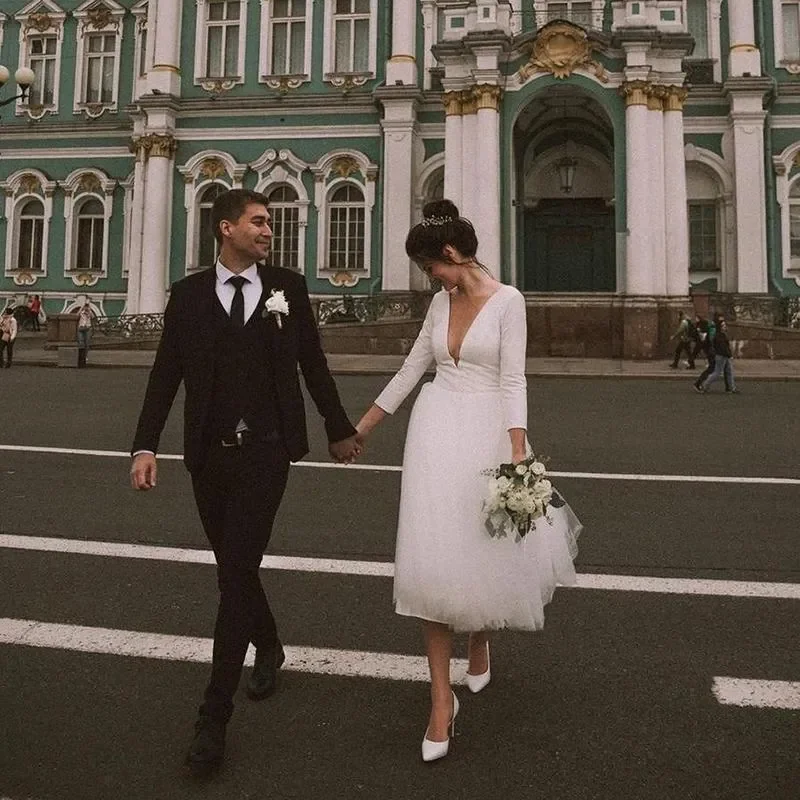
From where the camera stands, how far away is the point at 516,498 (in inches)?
126

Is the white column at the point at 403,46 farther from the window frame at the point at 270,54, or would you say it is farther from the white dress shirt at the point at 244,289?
the white dress shirt at the point at 244,289

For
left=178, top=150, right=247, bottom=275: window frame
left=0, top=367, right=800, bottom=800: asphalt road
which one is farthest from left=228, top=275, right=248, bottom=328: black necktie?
left=178, top=150, right=247, bottom=275: window frame

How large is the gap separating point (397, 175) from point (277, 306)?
2733cm

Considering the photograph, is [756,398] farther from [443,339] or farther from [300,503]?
[443,339]

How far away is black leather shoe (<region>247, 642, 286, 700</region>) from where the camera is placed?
3.84 m

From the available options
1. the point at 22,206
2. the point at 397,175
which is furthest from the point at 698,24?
the point at 22,206

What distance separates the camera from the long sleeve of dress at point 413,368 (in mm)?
3828

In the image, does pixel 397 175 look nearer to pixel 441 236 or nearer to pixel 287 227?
pixel 287 227

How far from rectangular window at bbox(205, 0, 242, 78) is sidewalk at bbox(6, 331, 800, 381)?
12.0m

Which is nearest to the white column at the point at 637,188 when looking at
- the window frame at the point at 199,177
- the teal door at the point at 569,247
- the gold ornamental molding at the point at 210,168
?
→ the teal door at the point at 569,247

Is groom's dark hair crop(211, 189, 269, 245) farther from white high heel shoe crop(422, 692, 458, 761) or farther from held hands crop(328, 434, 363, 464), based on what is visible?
white high heel shoe crop(422, 692, 458, 761)

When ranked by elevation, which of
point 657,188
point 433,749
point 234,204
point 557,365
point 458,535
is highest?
point 657,188

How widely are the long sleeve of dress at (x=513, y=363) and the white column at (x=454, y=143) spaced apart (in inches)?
935

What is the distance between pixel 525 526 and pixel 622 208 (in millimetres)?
24094
